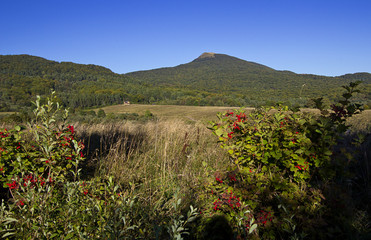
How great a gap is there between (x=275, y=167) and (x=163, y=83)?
404ft

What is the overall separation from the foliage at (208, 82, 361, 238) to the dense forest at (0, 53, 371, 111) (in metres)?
39.3

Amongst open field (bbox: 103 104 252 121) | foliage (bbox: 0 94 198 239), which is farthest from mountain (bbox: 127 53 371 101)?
foliage (bbox: 0 94 198 239)

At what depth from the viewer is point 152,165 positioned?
3598mm

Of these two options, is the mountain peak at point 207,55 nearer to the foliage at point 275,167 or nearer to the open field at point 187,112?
the open field at point 187,112

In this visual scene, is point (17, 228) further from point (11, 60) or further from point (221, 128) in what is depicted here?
point (11, 60)

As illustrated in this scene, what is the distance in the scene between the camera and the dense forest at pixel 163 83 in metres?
47.4

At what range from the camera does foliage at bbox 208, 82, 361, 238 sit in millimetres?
2020

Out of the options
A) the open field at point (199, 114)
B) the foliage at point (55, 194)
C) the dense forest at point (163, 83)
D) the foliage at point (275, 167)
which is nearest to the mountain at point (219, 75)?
the dense forest at point (163, 83)

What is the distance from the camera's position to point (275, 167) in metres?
2.38

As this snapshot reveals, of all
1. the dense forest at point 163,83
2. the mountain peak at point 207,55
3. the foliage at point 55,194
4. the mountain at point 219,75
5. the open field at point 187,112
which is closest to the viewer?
the foliage at point 55,194

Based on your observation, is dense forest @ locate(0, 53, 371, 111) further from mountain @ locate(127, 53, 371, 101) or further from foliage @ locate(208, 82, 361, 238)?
foliage @ locate(208, 82, 361, 238)

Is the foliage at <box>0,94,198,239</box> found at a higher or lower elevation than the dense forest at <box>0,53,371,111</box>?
lower

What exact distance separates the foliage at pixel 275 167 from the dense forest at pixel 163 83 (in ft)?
129

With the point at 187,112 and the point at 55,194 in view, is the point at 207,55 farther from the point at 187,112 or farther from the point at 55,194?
the point at 55,194
